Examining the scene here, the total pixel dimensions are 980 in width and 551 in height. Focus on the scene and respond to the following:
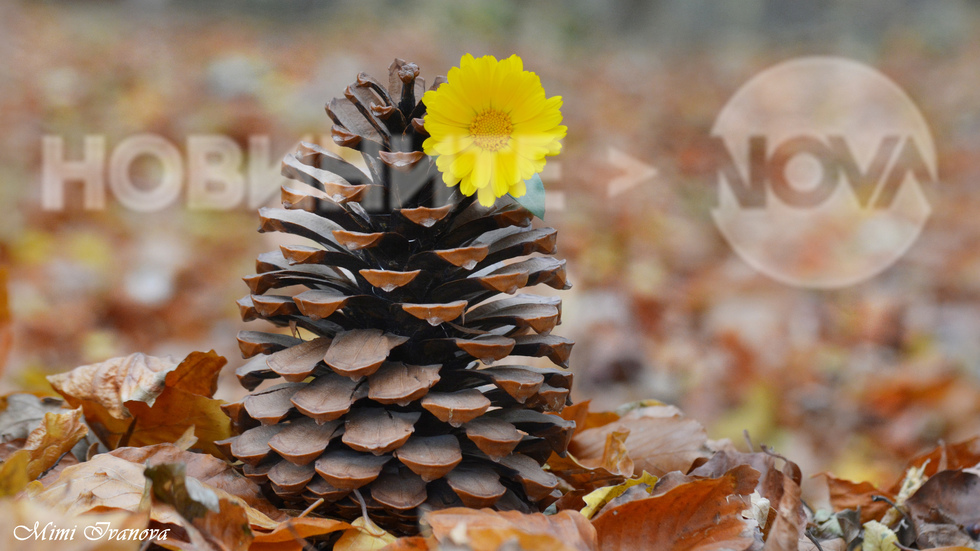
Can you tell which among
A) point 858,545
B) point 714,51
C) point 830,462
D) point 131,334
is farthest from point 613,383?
point 714,51

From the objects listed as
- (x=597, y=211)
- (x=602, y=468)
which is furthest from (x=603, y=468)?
(x=597, y=211)

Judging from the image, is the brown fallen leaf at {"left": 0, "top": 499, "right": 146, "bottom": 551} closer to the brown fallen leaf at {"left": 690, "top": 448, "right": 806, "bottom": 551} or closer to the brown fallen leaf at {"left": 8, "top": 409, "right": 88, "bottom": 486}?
the brown fallen leaf at {"left": 8, "top": 409, "right": 88, "bottom": 486}

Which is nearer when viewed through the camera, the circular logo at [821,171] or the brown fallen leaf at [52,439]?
the brown fallen leaf at [52,439]

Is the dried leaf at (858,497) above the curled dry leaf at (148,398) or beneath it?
beneath

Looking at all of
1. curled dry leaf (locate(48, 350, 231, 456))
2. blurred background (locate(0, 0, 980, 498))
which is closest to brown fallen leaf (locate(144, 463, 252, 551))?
curled dry leaf (locate(48, 350, 231, 456))

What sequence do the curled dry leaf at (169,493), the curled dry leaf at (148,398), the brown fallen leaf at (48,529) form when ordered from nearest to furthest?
the brown fallen leaf at (48,529) < the curled dry leaf at (169,493) < the curled dry leaf at (148,398)

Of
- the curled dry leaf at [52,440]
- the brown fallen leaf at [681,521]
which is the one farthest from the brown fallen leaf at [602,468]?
the curled dry leaf at [52,440]

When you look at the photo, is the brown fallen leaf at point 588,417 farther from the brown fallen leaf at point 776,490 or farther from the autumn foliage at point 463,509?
the brown fallen leaf at point 776,490

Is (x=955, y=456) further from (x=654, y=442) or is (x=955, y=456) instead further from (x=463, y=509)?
(x=463, y=509)
